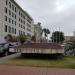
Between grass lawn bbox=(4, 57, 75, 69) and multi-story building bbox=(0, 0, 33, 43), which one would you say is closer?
grass lawn bbox=(4, 57, 75, 69)

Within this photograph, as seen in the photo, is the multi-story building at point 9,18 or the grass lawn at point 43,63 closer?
the grass lawn at point 43,63

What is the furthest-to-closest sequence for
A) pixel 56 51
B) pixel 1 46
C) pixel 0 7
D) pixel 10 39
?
pixel 10 39 < pixel 0 7 < pixel 1 46 < pixel 56 51

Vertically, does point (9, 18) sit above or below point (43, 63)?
above

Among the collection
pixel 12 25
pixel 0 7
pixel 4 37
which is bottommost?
pixel 4 37

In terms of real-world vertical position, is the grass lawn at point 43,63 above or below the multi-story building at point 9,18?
below

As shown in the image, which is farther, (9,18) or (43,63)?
(9,18)

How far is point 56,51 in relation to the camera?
59.0 feet

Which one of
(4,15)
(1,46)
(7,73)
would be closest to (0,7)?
(4,15)

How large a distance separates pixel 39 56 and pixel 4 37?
3450 cm

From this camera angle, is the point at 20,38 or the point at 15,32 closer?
the point at 20,38

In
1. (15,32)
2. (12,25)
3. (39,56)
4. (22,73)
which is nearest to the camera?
(22,73)

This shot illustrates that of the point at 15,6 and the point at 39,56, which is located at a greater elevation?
the point at 15,6

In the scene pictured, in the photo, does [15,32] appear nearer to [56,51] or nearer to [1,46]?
[1,46]

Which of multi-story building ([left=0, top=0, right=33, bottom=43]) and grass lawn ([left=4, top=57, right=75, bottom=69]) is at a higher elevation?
multi-story building ([left=0, top=0, right=33, bottom=43])
